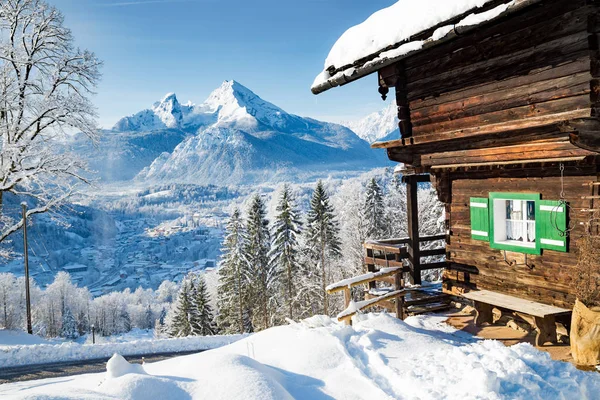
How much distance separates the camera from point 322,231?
3344 cm

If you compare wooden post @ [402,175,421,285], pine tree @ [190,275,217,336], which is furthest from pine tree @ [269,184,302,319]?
wooden post @ [402,175,421,285]

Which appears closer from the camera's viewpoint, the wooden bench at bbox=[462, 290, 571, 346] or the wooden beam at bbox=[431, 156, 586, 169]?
the wooden beam at bbox=[431, 156, 586, 169]

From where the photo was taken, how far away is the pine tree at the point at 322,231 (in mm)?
33375

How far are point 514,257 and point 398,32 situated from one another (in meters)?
5.51

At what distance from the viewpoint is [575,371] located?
5.79m

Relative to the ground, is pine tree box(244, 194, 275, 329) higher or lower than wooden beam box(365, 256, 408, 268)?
lower

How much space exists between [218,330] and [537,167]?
34551 millimetres

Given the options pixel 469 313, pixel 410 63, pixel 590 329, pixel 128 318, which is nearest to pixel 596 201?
pixel 590 329

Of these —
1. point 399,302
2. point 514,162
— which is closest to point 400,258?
point 399,302

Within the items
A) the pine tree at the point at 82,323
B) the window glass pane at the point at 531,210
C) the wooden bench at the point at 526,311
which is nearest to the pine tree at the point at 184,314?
the wooden bench at the point at 526,311

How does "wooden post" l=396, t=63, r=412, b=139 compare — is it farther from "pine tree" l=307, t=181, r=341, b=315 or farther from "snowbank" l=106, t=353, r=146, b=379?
"pine tree" l=307, t=181, r=341, b=315

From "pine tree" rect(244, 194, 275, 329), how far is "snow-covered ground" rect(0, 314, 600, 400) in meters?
26.5

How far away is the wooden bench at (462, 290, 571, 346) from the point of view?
7785 mm

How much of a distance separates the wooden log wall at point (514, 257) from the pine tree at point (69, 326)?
85.5 meters
